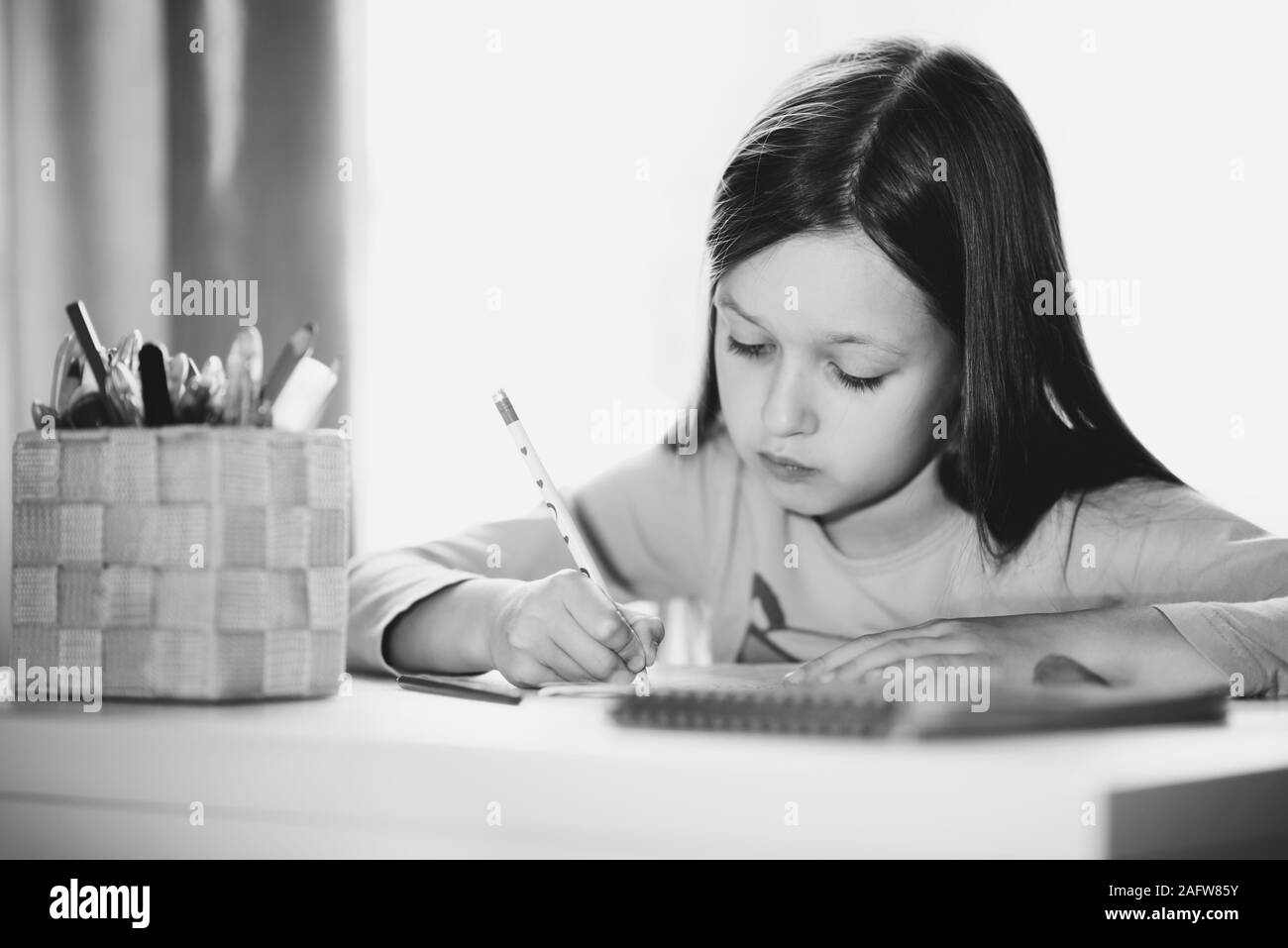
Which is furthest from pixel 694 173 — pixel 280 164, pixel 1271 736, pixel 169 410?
pixel 1271 736

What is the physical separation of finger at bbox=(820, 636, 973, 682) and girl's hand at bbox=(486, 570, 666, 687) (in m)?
0.15

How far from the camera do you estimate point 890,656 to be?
0.64 m

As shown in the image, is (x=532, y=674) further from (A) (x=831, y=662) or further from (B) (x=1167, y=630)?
(B) (x=1167, y=630)

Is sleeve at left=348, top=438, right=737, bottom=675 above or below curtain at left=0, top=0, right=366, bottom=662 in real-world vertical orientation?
below

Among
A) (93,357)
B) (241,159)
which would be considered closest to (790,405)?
(93,357)

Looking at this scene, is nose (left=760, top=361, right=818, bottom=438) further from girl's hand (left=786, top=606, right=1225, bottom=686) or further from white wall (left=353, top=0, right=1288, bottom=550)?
white wall (left=353, top=0, right=1288, bottom=550)

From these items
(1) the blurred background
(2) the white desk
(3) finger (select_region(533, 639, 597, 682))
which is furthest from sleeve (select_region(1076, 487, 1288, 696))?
Result: (1) the blurred background

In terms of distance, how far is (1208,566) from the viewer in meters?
0.92

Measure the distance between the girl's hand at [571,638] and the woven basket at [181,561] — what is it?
137 mm

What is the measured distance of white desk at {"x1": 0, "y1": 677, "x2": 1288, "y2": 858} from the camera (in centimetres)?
42

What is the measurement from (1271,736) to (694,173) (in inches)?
44.6

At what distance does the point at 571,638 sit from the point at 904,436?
1.05ft

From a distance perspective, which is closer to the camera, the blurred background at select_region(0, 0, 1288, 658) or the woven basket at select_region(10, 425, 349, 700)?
the woven basket at select_region(10, 425, 349, 700)

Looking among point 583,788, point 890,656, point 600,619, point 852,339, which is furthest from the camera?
point 852,339
